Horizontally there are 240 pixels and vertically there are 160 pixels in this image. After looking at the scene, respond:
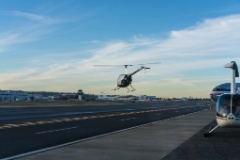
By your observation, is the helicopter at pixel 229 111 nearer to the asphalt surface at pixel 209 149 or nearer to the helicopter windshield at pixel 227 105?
the helicopter windshield at pixel 227 105

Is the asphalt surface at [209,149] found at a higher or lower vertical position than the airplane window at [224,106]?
lower

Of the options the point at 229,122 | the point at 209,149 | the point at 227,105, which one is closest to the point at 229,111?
the point at 227,105

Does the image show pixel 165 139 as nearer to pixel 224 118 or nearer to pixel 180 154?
pixel 224 118

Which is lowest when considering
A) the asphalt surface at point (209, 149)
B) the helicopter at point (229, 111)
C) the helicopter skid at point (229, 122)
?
the asphalt surface at point (209, 149)

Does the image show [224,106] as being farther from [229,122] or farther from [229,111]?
[229,122]

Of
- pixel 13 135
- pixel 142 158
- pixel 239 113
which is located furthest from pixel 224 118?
pixel 13 135

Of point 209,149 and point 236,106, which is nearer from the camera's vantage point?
point 209,149

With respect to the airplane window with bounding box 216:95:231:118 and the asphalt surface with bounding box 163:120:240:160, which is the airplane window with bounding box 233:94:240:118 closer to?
the airplane window with bounding box 216:95:231:118

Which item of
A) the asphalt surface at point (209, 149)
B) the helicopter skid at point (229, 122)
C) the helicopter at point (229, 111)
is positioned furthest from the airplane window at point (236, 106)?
the asphalt surface at point (209, 149)
